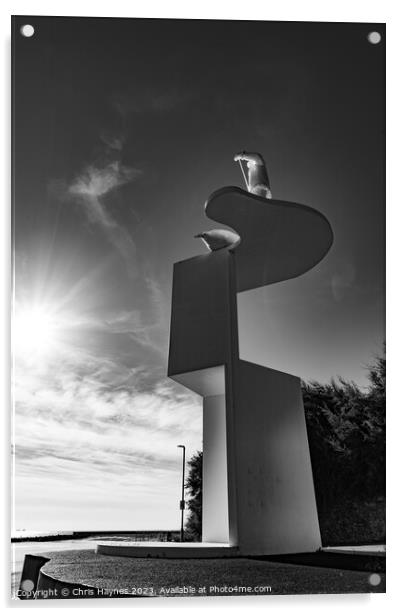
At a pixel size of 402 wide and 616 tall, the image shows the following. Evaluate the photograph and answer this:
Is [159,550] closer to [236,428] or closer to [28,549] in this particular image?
[28,549]

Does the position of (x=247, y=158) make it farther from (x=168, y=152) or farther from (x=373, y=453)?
(x=373, y=453)

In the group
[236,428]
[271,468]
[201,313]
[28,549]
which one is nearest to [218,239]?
[201,313]

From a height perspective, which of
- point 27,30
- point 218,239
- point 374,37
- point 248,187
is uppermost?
point 374,37

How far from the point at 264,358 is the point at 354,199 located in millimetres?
2465

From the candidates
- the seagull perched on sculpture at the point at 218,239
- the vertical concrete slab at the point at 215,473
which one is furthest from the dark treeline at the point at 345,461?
the seagull perched on sculpture at the point at 218,239

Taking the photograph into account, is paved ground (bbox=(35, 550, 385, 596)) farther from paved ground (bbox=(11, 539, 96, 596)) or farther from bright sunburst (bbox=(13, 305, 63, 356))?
bright sunburst (bbox=(13, 305, 63, 356))

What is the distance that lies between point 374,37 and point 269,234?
2.74 metres

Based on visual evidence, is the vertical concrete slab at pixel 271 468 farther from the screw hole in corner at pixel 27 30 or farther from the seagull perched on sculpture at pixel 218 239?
the screw hole in corner at pixel 27 30

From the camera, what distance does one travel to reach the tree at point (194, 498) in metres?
9.00

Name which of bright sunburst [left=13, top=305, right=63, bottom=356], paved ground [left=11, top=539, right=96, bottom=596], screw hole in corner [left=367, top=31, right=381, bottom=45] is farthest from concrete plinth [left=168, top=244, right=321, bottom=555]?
screw hole in corner [left=367, top=31, right=381, bottom=45]

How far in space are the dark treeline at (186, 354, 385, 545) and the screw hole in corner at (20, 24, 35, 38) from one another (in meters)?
4.78

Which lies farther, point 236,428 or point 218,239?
point 218,239

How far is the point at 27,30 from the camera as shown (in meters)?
7.13
